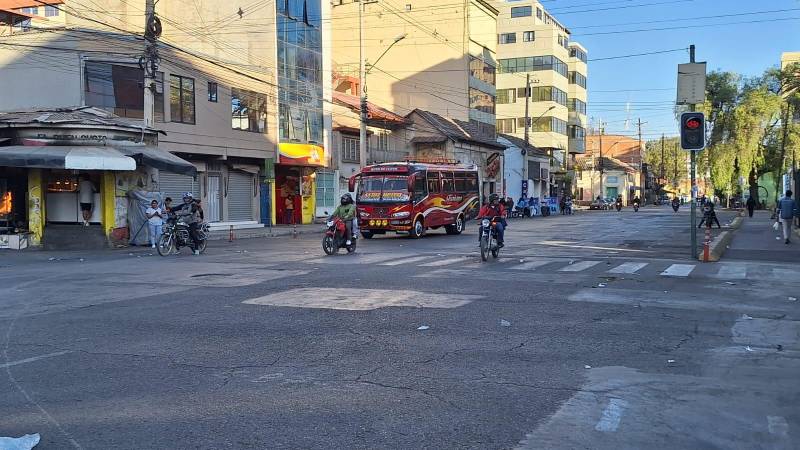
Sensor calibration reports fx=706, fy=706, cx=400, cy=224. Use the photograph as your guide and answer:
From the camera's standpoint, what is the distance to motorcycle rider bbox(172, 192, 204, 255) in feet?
66.3

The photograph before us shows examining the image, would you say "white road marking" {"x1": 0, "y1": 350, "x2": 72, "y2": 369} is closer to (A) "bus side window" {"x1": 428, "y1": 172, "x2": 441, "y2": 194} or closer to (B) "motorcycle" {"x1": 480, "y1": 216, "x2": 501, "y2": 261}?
(B) "motorcycle" {"x1": 480, "y1": 216, "x2": 501, "y2": 261}

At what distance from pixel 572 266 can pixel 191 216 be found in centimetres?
1076

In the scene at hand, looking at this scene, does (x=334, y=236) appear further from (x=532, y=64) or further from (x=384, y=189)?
(x=532, y=64)

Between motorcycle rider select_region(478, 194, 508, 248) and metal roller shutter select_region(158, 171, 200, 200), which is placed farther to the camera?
metal roller shutter select_region(158, 171, 200, 200)

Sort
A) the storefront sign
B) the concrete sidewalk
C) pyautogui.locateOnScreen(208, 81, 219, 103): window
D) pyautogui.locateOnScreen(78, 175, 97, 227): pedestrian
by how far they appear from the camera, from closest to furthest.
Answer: the concrete sidewalk
pyautogui.locateOnScreen(78, 175, 97, 227): pedestrian
pyautogui.locateOnScreen(208, 81, 219, 103): window
the storefront sign

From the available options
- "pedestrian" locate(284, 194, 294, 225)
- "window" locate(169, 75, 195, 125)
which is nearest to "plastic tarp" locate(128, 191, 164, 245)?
"window" locate(169, 75, 195, 125)

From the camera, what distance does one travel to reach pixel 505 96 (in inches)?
3241

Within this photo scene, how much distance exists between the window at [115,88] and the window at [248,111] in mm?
5714

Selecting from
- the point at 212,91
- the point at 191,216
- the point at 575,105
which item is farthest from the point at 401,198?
the point at 575,105

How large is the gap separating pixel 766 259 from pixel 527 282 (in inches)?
347

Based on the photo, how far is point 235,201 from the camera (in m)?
34.8

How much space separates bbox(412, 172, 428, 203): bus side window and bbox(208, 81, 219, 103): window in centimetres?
1046

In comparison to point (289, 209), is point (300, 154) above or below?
above

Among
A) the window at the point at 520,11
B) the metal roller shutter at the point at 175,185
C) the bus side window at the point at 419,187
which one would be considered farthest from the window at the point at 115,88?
the window at the point at 520,11
